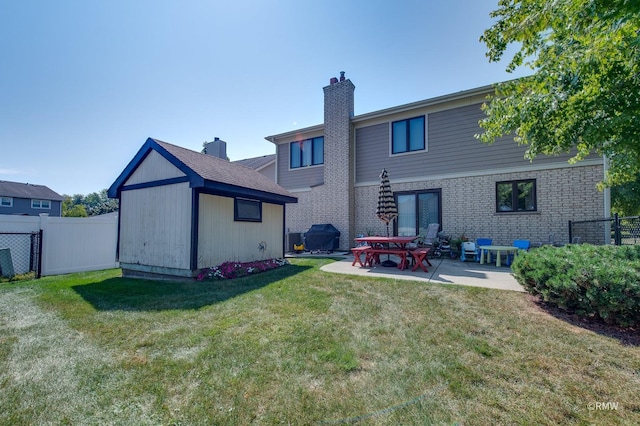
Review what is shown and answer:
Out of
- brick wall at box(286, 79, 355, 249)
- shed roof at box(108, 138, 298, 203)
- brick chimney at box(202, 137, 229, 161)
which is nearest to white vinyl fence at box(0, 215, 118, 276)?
shed roof at box(108, 138, 298, 203)

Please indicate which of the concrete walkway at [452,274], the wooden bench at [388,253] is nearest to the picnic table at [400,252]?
the wooden bench at [388,253]

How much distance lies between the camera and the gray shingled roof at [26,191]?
29.2 meters

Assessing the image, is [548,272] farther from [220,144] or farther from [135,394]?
[220,144]

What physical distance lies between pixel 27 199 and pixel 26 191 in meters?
1.34

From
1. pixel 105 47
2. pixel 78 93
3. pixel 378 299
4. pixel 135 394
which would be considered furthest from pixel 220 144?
pixel 135 394

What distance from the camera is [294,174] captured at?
13.9 metres

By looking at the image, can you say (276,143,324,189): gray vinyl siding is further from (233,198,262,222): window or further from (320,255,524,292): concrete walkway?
(320,255,524,292): concrete walkway

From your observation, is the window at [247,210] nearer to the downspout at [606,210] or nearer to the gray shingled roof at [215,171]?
the gray shingled roof at [215,171]

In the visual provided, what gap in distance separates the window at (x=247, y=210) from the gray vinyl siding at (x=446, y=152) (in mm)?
5653

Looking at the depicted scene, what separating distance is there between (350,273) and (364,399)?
4643 millimetres

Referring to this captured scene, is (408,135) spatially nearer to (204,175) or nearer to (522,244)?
(522,244)

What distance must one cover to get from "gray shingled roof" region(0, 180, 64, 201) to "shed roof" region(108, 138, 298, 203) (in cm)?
3418

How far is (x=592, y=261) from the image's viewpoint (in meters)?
3.75

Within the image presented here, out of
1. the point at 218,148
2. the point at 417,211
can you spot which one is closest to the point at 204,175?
the point at 417,211
